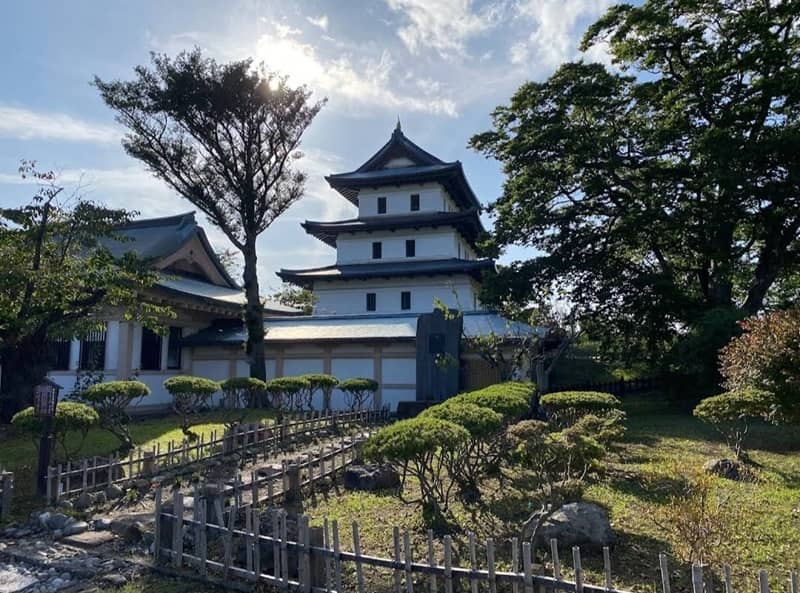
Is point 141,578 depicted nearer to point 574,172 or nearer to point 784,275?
point 574,172

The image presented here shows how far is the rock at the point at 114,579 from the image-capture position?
5.32 m

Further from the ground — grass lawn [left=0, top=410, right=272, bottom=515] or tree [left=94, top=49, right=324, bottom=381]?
tree [left=94, top=49, right=324, bottom=381]

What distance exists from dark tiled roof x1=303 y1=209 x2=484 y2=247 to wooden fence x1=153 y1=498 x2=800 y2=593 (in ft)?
72.7

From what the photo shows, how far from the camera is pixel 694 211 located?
1794 centimetres

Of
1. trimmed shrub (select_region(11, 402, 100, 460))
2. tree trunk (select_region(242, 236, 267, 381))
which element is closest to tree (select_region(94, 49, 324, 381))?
tree trunk (select_region(242, 236, 267, 381))

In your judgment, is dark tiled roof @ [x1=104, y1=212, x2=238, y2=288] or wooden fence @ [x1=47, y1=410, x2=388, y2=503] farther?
dark tiled roof @ [x1=104, y1=212, x2=238, y2=288]

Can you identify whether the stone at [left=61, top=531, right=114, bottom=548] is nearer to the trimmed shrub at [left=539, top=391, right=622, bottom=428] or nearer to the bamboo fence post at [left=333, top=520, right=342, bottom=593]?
the bamboo fence post at [left=333, top=520, right=342, bottom=593]

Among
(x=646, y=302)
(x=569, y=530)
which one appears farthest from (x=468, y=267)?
(x=569, y=530)

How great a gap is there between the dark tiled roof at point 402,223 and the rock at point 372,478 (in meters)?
19.5

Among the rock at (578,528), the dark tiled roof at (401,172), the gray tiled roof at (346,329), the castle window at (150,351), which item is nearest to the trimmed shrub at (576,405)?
the rock at (578,528)

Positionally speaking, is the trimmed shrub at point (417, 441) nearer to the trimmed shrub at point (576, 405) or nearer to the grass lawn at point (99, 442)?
the grass lawn at point (99, 442)

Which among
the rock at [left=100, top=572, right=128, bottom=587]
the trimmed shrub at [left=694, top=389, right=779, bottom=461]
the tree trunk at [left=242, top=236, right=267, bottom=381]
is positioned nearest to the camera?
the rock at [left=100, top=572, right=128, bottom=587]

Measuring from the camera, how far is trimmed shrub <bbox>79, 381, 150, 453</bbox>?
10.4 meters

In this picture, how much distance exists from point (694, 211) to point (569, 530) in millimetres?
15636
